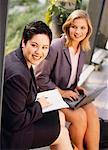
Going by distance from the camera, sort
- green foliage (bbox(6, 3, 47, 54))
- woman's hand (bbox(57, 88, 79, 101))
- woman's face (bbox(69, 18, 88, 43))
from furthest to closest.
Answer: woman's hand (bbox(57, 88, 79, 101)), woman's face (bbox(69, 18, 88, 43)), green foliage (bbox(6, 3, 47, 54))

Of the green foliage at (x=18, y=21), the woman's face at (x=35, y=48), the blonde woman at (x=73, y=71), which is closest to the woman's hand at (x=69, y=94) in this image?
the blonde woman at (x=73, y=71)

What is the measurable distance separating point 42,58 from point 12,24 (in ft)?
0.69

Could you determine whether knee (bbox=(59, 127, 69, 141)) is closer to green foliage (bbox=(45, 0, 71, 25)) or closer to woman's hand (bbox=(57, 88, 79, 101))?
woman's hand (bbox=(57, 88, 79, 101))

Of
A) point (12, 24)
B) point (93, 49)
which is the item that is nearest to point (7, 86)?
point (12, 24)

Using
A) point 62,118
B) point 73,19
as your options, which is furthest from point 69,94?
point 73,19

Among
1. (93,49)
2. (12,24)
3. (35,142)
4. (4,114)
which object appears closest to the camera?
(12,24)

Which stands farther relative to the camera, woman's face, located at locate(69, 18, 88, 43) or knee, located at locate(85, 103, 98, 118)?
knee, located at locate(85, 103, 98, 118)

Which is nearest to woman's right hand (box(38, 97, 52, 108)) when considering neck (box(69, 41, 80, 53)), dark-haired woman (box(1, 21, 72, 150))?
dark-haired woman (box(1, 21, 72, 150))

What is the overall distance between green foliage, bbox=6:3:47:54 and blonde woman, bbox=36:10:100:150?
15cm

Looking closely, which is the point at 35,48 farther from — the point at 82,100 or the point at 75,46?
the point at 82,100

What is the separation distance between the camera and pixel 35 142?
1406 mm

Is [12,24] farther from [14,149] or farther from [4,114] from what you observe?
[14,149]

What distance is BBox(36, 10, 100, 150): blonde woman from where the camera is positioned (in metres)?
1.35

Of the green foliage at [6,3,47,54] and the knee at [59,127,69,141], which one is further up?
the green foliage at [6,3,47,54]
